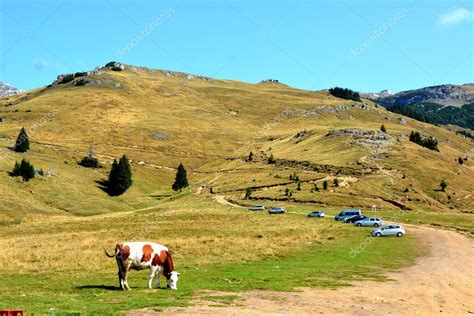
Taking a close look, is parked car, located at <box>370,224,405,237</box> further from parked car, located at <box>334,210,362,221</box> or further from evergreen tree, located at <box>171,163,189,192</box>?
evergreen tree, located at <box>171,163,189,192</box>

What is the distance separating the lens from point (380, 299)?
982 inches

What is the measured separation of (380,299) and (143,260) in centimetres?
1268

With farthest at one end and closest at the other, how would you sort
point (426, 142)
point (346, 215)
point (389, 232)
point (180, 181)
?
point (426, 142) → point (180, 181) → point (346, 215) → point (389, 232)

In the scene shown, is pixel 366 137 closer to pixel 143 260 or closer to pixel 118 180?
pixel 118 180

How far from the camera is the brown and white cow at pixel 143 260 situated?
25281mm

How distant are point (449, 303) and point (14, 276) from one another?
25.9m

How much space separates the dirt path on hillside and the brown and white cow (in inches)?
108

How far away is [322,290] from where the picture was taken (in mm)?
26625

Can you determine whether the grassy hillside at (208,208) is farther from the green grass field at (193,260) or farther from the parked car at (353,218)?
the parked car at (353,218)

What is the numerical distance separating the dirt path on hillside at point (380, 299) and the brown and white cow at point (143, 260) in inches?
108

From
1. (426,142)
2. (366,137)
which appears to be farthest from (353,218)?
(426,142)

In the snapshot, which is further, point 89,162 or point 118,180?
point 89,162

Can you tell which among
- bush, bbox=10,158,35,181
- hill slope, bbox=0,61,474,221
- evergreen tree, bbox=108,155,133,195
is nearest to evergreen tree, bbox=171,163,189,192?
hill slope, bbox=0,61,474,221

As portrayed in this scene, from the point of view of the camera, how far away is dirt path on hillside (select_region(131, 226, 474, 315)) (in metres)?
21.5
